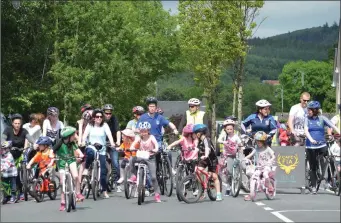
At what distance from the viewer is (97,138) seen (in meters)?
20.2

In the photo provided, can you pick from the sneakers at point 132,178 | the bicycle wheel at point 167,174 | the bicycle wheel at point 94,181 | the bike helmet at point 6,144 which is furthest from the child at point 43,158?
the bicycle wheel at point 167,174

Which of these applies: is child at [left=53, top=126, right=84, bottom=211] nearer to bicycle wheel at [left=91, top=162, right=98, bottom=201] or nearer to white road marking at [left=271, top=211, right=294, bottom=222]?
bicycle wheel at [left=91, top=162, right=98, bottom=201]

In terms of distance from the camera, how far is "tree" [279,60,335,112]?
133 meters

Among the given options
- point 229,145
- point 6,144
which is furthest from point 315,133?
point 6,144

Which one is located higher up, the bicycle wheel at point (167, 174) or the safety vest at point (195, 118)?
the safety vest at point (195, 118)

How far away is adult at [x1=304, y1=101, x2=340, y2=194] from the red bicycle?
7.74ft

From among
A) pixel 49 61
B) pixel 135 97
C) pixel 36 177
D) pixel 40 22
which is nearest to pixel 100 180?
pixel 36 177

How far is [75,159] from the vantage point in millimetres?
17938

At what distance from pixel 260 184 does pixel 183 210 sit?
9.65 ft

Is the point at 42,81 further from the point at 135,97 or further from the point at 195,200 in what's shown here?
the point at 195,200

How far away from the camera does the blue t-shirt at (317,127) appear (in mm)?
20656

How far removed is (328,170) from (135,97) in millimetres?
54476

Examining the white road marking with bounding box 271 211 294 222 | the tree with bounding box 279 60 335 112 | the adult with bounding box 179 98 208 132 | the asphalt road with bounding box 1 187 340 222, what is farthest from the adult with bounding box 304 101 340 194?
the tree with bounding box 279 60 335 112

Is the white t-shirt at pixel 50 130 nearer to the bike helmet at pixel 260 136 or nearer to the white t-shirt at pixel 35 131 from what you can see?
the white t-shirt at pixel 35 131
